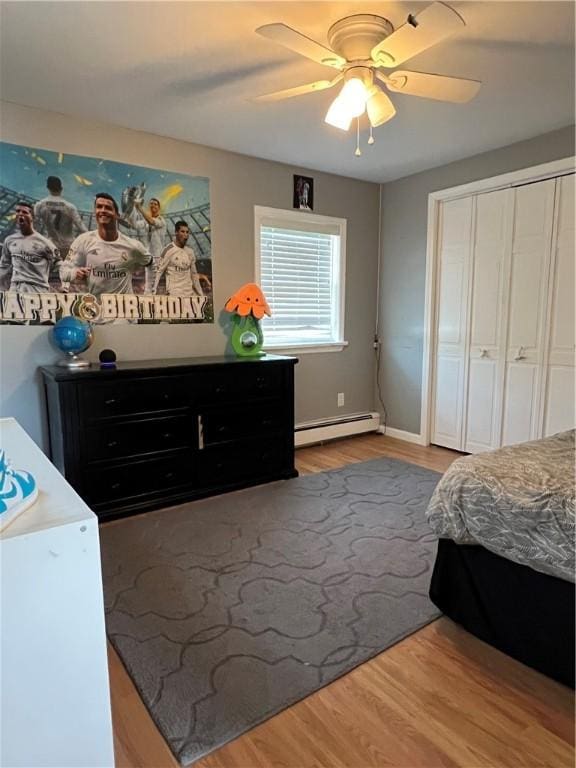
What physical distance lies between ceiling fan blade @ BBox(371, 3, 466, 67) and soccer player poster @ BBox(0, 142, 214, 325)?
6.48 feet

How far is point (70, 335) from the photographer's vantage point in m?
2.91

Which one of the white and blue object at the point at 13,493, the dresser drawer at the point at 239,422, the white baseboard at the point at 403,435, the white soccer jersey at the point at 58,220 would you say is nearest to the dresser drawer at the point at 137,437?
the dresser drawer at the point at 239,422

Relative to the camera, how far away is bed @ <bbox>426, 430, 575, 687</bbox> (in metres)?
1.56

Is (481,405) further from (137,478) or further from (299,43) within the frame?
(299,43)

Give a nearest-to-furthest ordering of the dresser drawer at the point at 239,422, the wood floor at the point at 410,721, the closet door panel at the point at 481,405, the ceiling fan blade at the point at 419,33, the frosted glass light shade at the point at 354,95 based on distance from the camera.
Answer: the wood floor at the point at 410,721, the ceiling fan blade at the point at 419,33, the frosted glass light shade at the point at 354,95, the dresser drawer at the point at 239,422, the closet door panel at the point at 481,405

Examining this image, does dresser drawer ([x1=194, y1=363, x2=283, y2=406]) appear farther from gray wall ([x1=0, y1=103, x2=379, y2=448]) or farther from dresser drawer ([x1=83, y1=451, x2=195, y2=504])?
gray wall ([x1=0, y1=103, x2=379, y2=448])

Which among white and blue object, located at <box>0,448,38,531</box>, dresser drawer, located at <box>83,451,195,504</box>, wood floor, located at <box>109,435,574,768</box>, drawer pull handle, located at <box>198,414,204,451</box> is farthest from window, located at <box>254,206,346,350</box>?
white and blue object, located at <box>0,448,38,531</box>

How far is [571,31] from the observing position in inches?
82.6

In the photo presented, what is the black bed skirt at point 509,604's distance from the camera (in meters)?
1.58

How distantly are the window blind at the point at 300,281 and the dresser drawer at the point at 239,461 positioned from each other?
1.12 m

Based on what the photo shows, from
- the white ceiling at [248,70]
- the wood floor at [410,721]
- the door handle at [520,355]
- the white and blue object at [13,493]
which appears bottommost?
the wood floor at [410,721]

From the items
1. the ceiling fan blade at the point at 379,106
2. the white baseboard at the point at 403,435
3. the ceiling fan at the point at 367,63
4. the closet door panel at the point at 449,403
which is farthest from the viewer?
the white baseboard at the point at 403,435

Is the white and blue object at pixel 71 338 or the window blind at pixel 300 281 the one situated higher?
the window blind at pixel 300 281

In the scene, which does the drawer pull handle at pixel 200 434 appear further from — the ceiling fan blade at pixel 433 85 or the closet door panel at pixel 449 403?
the closet door panel at pixel 449 403
